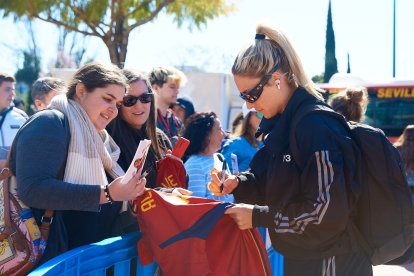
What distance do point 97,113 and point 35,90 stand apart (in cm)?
318

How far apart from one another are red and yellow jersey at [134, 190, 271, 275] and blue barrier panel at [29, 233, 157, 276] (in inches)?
2.7

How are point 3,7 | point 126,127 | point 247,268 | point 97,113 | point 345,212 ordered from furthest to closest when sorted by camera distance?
point 3,7 → point 126,127 → point 97,113 → point 247,268 → point 345,212

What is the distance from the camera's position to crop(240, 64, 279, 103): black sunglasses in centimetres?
A: 218

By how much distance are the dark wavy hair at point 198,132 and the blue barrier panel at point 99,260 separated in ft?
6.33

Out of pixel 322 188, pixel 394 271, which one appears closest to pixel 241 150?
pixel 394 271

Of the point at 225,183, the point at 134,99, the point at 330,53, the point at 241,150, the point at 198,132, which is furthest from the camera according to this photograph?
the point at 330,53

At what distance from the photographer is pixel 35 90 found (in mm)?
5496

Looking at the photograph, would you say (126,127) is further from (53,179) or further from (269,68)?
(269,68)

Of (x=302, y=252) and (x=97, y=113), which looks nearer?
(x=302, y=252)

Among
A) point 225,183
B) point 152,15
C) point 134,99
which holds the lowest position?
point 225,183

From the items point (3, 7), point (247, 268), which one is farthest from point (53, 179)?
point (3, 7)

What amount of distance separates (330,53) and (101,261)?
30.0m

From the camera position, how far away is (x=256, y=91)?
7.24 ft

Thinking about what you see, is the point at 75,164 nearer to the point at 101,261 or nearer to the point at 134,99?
the point at 101,261
